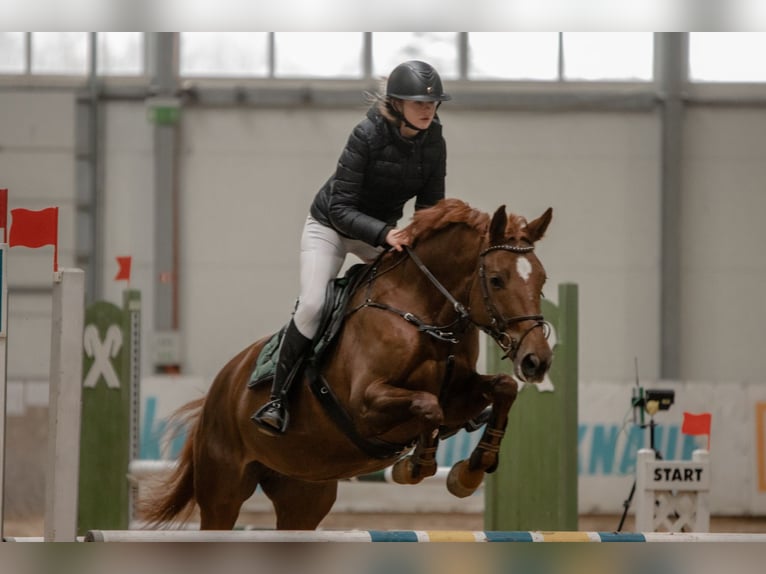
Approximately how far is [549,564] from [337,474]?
1096mm

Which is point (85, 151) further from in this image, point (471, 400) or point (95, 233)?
point (471, 400)

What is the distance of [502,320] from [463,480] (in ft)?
1.64

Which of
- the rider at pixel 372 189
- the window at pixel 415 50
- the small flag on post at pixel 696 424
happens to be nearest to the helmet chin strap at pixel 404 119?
the rider at pixel 372 189

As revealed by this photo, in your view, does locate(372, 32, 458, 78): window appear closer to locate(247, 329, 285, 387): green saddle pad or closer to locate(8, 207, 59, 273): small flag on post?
locate(247, 329, 285, 387): green saddle pad

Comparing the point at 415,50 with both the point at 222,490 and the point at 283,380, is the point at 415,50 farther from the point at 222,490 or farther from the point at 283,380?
the point at 283,380

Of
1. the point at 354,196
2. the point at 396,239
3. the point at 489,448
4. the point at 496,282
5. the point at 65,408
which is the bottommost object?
the point at 489,448

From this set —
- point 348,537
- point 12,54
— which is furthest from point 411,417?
point 12,54

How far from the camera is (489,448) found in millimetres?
3373

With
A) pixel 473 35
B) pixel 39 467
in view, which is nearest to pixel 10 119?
A: pixel 39 467

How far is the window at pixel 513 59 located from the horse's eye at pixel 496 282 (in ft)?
19.5

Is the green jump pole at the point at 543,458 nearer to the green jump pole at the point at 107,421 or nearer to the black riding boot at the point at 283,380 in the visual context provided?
the black riding boot at the point at 283,380

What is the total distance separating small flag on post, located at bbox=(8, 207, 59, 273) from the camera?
A: 3566mm

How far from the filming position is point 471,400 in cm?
360

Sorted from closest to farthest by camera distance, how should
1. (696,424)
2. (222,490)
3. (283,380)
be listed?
(283,380), (222,490), (696,424)
